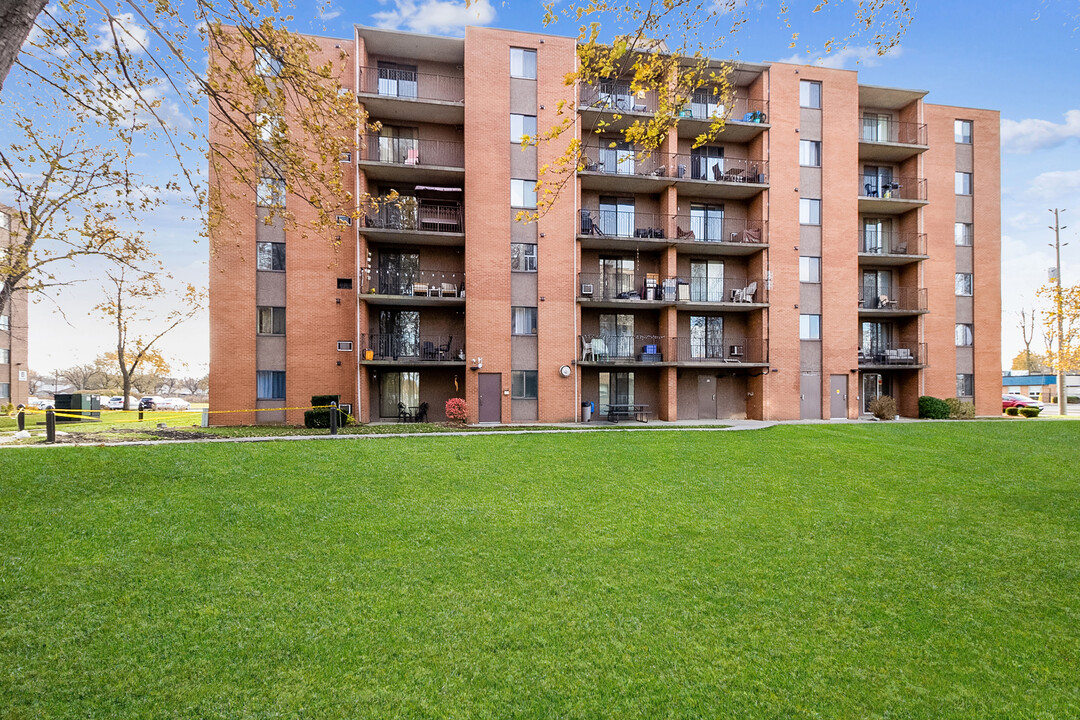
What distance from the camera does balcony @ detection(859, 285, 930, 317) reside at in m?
23.7

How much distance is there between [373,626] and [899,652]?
14.6 feet

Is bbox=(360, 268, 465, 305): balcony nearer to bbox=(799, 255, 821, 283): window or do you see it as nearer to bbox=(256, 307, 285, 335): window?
bbox=(256, 307, 285, 335): window

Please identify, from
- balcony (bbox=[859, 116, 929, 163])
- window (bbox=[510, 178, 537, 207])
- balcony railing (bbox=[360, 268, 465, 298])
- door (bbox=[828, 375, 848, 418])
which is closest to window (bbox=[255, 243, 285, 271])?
balcony railing (bbox=[360, 268, 465, 298])

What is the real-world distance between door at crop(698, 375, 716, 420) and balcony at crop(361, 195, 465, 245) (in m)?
13.4

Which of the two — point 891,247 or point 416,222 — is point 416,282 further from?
point 891,247

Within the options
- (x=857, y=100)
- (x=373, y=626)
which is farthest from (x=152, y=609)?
(x=857, y=100)

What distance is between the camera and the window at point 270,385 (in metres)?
20.0

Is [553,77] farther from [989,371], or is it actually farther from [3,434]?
[989,371]

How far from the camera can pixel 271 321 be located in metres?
20.1

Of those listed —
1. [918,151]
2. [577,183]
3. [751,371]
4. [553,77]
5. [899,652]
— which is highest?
[553,77]

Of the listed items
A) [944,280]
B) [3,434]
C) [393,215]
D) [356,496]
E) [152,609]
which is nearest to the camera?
[152,609]

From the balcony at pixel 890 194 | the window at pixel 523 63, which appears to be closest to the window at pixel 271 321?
the window at pixel 523 63

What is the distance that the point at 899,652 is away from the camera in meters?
3.86

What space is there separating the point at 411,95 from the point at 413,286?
29.1 feet
